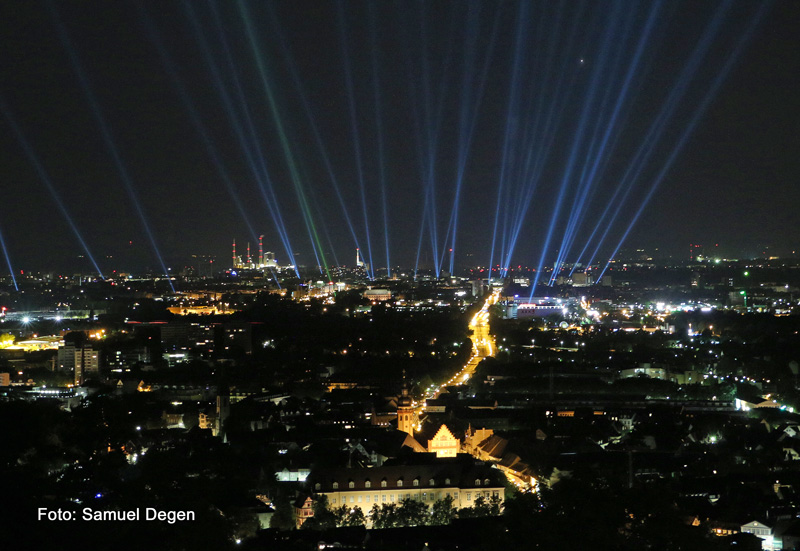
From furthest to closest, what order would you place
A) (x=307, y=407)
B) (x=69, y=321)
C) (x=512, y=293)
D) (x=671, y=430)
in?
(x=512, y=293), (x=69, y=321), (x=307, y=407), (x=671, y=430)

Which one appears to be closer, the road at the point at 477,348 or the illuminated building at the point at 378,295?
the road at the point at 477,348

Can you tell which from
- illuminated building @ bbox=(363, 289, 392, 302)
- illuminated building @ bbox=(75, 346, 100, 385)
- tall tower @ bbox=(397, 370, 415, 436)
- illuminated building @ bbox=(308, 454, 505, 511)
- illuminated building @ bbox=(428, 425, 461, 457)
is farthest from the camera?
illuminated building @ bbox=(363, 289, 392, 302)

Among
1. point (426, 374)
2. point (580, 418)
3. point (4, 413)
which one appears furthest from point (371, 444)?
point (426, 374)

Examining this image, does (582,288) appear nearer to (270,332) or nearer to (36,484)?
(270,332)

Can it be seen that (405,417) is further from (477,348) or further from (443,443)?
(477,348)

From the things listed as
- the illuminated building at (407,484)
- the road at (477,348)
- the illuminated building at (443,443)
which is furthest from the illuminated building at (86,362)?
the illuminated building at (407,484)

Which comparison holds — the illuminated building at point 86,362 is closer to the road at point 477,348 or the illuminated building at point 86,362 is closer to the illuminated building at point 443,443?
the road at point 477,348

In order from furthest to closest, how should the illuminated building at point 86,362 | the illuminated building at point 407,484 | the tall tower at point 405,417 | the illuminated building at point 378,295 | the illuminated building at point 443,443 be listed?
the illuminated building at point 378,295
the illuminated building at point 86,362
the tall tower at point 405,417
the illuminated building at point 443,443
the illuminated building at point 407,484

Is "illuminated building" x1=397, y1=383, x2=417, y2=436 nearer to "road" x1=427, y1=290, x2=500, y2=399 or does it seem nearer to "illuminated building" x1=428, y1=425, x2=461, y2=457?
"illuminated building" x1=428, y1=425, x2=461, y2=457

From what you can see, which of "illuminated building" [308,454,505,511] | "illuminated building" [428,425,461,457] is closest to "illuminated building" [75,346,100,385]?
"illuminated building" [428,425,461,457]

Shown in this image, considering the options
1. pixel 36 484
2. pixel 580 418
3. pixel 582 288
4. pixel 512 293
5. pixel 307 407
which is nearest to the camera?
pixel 36 484

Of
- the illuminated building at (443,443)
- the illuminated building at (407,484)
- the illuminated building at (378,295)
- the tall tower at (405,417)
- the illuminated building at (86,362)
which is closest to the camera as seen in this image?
the illuminated building at (407,484)
